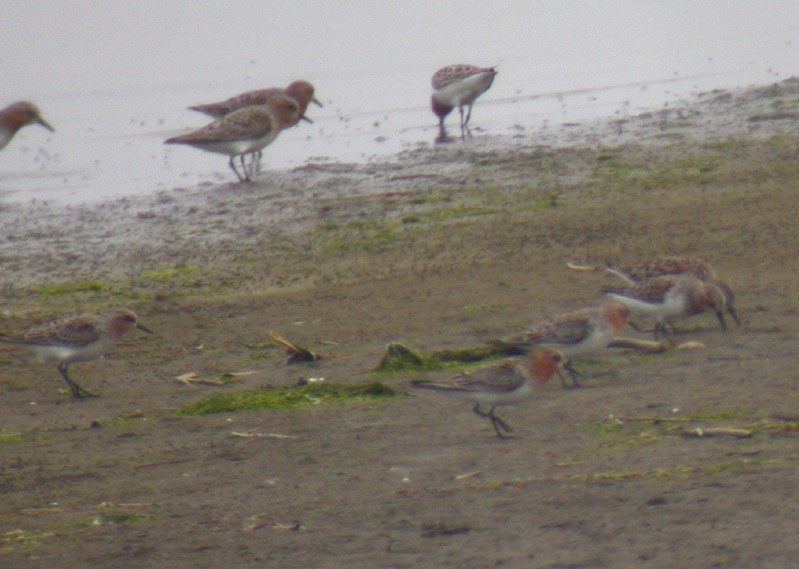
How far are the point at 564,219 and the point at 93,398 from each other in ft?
16.8

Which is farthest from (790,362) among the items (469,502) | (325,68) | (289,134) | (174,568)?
(325,68)

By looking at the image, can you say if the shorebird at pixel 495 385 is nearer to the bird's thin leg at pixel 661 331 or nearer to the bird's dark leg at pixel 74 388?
the bird's thin leg at pixel 661 331

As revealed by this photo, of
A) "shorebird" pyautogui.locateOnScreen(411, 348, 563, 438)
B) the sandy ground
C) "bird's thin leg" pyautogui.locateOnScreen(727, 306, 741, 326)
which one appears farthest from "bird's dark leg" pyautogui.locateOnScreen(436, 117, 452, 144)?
"shorebird" pyautogui.locateOnScreen(411, 348, 563, 438)

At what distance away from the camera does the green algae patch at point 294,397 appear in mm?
8219

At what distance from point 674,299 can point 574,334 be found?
3.65 feet

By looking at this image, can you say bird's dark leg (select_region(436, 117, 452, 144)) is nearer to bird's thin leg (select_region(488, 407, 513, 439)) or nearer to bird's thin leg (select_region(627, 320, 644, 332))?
bird's thin leg (select_region(627, 320, 644, 332))

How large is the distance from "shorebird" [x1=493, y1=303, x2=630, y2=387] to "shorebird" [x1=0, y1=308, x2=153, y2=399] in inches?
106

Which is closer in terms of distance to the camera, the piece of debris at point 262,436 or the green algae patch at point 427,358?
the piece of debris at point 262,436

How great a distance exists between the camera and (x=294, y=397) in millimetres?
8336

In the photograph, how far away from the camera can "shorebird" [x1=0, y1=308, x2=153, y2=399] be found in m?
9.14

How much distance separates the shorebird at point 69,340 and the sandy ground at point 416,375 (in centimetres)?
22

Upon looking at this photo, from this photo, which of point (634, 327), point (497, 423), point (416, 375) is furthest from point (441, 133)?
point (497, 423)

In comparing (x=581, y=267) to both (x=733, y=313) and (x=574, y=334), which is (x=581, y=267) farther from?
(x=574, y=334)

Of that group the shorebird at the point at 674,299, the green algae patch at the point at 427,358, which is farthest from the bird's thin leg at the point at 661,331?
the green algae patch at the point at 427,358
